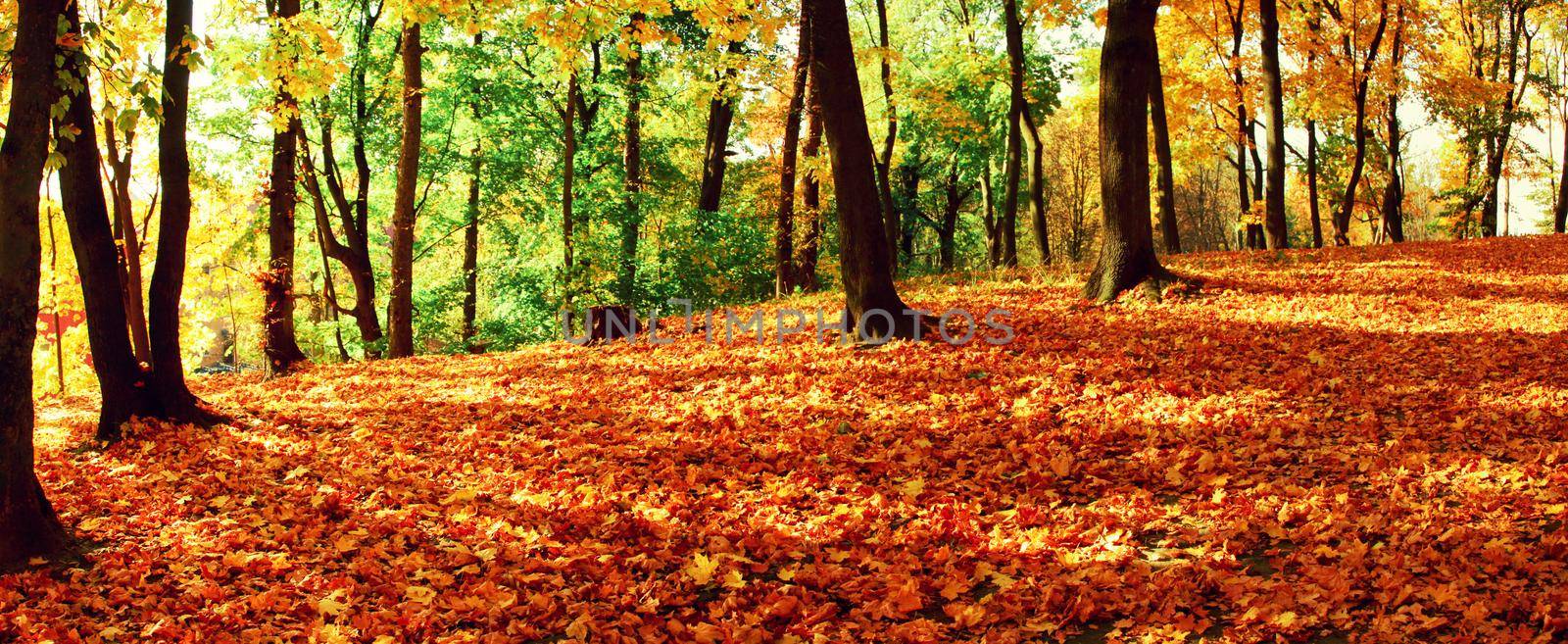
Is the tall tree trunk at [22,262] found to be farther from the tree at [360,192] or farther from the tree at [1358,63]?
the tree at [1358,63]

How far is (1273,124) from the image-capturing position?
51.5ft

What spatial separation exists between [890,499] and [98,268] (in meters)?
6.07

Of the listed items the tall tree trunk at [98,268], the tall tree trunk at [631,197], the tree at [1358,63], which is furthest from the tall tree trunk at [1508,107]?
the tall tree trunk at [98,268]

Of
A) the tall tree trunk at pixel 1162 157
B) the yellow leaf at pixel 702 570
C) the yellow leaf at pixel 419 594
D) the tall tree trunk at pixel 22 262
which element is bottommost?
the yellow leaf at pixel 702 570

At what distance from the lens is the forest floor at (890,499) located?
3902 mm

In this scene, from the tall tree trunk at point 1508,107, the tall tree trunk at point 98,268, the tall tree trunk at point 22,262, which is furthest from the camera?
the tall tree trunk at point 1508,107

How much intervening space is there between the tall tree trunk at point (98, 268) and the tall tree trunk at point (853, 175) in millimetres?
6251

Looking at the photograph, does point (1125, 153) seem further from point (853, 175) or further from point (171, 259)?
point (171, 259)

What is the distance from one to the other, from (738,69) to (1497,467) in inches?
438

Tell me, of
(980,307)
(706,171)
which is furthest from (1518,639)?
(706,171)

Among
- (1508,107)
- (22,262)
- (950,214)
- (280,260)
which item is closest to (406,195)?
(280,260)

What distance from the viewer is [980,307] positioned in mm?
10578

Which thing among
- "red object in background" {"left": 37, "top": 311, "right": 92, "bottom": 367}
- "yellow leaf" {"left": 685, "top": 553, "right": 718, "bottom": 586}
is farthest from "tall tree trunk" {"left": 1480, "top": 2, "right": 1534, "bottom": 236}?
"red object in background" {"left": 37, "top": 311, "right": 92, "bottom": 367}

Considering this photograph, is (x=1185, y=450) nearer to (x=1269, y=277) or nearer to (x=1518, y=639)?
(x=1518, y=639)
